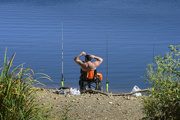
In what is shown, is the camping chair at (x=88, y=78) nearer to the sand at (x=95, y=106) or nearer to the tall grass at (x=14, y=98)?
the sand at (x=95, y=106)

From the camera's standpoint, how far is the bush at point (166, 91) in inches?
250

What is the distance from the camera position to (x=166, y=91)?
6.38 m

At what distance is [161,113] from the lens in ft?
21.7

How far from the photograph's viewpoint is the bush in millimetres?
6348

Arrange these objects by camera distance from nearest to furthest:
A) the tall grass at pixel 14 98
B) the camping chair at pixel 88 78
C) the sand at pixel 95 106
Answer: the tall grass at pixel 14 98 < the sand at pixel 95 106 < the camping chair at pixel 88 78

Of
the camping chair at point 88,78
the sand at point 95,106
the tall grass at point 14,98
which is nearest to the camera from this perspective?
the tall grass at point 14,98

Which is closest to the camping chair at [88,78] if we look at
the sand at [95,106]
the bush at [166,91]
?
the sand at [95,106]

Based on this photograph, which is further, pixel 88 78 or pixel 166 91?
pixel 88 78

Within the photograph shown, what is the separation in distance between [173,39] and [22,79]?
18.2m

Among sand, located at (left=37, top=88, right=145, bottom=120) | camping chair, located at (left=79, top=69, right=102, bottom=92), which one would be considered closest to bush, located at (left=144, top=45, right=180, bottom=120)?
sand, located at (left=37, top=88, right=145, bottom=120)

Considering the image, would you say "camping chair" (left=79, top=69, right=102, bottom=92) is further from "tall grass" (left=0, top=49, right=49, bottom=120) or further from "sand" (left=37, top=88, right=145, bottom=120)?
"tall grass" (left=0, top=49, right=49, bottom=120)

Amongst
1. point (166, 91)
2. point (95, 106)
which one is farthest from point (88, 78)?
point (166, 91)

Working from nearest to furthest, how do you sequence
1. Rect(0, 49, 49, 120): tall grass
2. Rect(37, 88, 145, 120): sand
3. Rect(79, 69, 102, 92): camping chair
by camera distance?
Rect(0, 49, 49, 120): tall grass
Rect(37, 88, 145, 120): sand
Rect(79, 69, 102, 92): camping chair

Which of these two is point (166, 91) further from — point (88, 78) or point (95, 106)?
point (88, 78)
